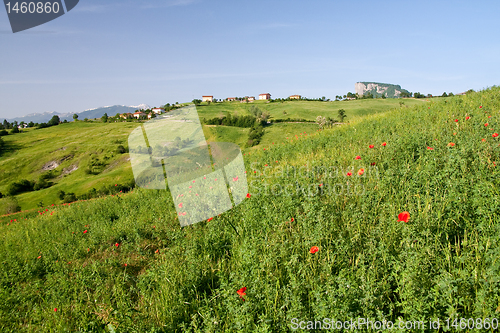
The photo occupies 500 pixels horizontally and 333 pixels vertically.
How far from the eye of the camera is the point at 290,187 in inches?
181

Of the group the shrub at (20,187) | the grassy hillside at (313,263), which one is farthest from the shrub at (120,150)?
the grassy hillside at (313,263)

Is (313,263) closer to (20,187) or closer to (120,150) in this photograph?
(120,150)

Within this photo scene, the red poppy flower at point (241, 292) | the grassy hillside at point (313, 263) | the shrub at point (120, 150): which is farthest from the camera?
the shrub at point (120, 150)

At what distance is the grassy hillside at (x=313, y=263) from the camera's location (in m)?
2.06

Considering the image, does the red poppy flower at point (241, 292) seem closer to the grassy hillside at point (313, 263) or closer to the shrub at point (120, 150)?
the grassy hillside at point (313, 263)

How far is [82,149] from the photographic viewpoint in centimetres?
9950

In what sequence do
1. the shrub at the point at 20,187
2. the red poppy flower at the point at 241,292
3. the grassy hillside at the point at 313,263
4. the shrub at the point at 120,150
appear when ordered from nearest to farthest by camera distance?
1. the grassy hillside at the point at 313,263
2. the red poppy flower at the point at 241,292
3. the shrub at the point at 20,187
4. the shrub at the point at 120,150

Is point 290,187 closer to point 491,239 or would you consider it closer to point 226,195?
point 226,195

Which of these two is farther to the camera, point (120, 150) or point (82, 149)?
point (82, 149)

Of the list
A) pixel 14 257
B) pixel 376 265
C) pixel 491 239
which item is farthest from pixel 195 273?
pixel 14 257

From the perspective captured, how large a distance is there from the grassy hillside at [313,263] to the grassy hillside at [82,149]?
Answer: 4643cm

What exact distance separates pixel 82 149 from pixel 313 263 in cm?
11662

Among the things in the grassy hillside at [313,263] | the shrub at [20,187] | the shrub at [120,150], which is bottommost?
the shrub at [20,187]

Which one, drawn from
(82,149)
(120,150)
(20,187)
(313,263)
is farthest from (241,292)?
(82,149)
